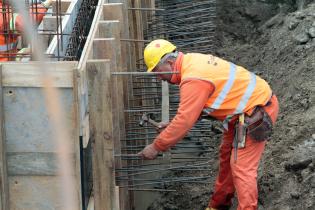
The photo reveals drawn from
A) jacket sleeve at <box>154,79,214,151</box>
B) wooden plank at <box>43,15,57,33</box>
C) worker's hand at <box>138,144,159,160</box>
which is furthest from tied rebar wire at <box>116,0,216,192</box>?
wooden plank at <box>43,15,57,33</box>

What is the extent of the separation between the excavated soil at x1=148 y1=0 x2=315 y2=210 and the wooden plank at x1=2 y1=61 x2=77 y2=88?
2.64 m

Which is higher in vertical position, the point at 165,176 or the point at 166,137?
the point at 166,137

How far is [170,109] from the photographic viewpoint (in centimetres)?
919

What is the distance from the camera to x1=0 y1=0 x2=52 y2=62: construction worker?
757cm

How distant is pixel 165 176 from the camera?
8.76m

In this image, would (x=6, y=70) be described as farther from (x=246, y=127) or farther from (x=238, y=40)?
(x=238, y=40)

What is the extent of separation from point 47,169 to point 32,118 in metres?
0.46

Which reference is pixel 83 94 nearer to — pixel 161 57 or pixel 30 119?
pixel 30 119

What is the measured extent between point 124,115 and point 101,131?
5.19 ft

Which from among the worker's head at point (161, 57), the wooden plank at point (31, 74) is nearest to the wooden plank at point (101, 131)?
the worker's head at point (161, 57)

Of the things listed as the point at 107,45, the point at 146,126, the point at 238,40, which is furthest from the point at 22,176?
the point at 238,40

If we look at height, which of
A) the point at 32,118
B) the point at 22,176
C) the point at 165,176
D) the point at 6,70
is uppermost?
the point at 6,70

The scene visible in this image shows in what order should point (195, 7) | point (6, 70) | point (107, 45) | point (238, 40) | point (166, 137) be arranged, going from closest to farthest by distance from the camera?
1. point (6, 70)
2. point (166, 137)
3. point (107, 45)
4. point (195, 7)
5. point (238, 40)

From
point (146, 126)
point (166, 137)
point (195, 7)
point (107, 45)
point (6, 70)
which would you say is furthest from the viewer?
point (195, 7)
